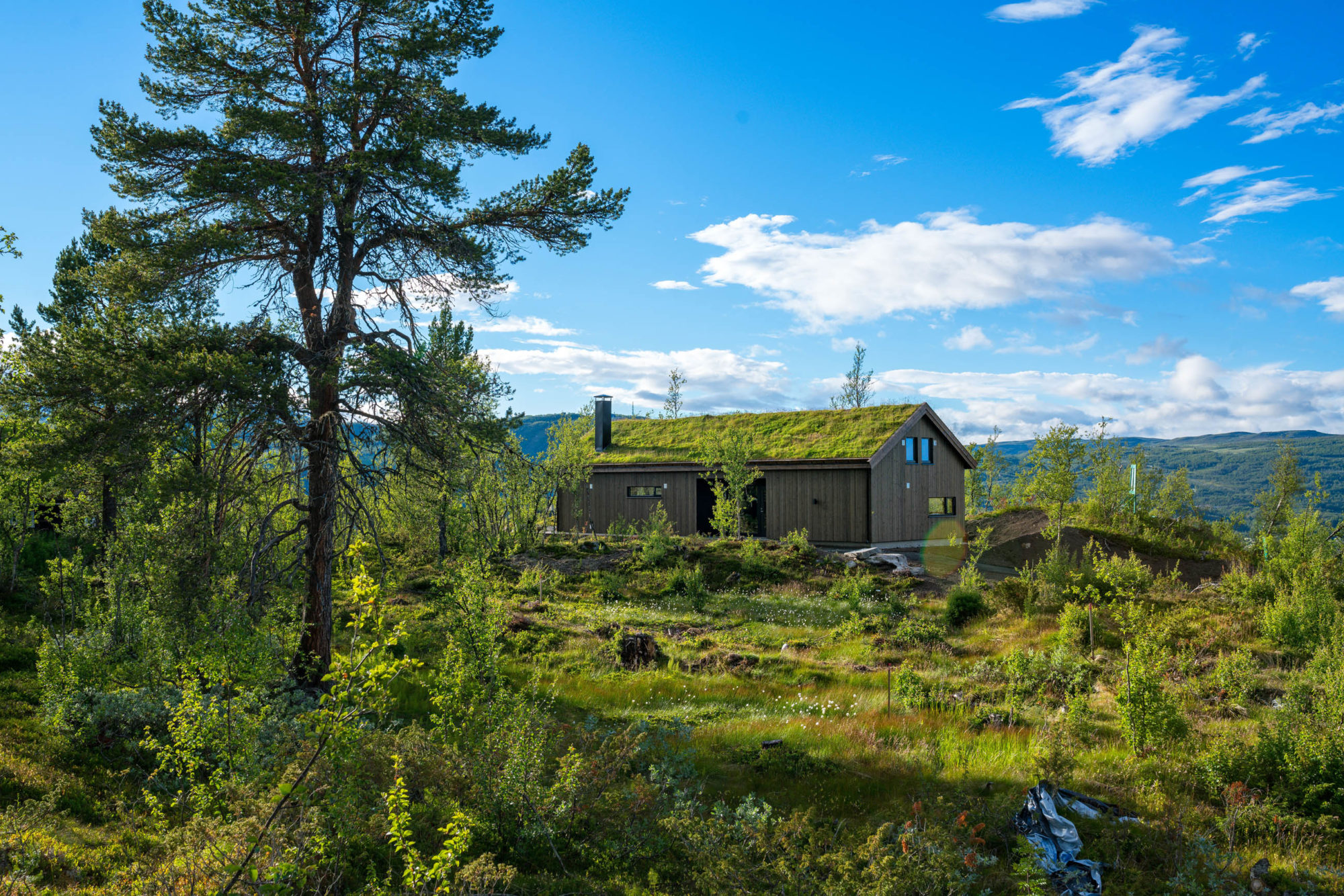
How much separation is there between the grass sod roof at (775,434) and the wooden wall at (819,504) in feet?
2.38

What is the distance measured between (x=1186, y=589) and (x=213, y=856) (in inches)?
712

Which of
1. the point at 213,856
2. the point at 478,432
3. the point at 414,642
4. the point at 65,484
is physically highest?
the point at 478,432

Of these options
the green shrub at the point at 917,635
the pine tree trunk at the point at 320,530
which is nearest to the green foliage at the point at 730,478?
the green shrub at the point at 917,635

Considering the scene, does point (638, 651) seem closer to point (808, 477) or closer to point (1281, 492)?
point (808, 477)

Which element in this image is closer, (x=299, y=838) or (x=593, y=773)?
(x=299, y=838)

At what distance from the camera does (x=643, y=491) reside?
1154 inches

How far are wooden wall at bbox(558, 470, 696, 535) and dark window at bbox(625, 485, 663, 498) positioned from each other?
0.11m

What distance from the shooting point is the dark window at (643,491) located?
29.0m

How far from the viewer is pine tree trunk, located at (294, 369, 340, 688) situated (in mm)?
10039

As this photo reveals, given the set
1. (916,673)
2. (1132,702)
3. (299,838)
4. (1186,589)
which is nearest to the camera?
(299,838)

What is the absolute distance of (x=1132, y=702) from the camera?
7.57m

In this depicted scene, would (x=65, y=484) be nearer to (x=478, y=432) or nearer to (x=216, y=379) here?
(x=216, y=379)

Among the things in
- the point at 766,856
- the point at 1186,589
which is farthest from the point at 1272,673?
the point at 766,856

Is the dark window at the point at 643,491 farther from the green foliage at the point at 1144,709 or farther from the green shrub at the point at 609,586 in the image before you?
the green foliage at the point at 1144,709
